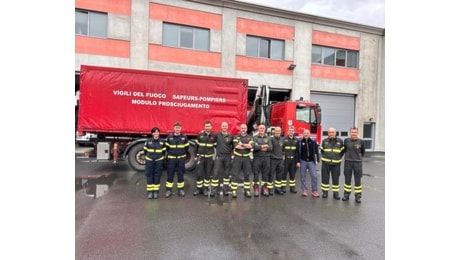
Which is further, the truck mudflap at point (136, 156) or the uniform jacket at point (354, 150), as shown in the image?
the truck mudflap at point (136, 156)

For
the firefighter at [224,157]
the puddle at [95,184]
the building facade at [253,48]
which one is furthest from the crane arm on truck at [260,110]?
the building facade at [253,48]

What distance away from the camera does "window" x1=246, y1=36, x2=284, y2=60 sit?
15734 millimetres

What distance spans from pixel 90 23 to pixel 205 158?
1131cm

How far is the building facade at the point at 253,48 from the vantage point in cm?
1334

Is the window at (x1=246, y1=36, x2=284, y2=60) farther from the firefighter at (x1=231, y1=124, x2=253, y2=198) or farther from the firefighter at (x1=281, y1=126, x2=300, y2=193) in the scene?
the firefighter at (x1=231, y1=124, x2=253, y2=198)

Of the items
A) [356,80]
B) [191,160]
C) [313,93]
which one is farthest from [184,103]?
[356,80]

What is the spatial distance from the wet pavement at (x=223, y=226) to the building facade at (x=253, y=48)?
31.0 feet

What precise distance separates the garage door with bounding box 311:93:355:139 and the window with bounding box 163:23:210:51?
780cm

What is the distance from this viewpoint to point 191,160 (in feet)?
27.5

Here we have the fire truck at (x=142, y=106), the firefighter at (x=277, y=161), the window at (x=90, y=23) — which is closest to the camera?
the firefighter at (x=277, y=161)

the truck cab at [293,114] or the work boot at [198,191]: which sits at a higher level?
the truck cab at [293,114]

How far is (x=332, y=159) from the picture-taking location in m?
6.04

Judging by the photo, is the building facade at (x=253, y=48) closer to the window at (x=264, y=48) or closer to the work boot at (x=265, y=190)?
the window at (x=264, y=48)

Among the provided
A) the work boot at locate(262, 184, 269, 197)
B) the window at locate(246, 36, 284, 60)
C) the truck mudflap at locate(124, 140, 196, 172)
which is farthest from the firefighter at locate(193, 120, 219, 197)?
the window at locate(246, 36, 284, 60)
